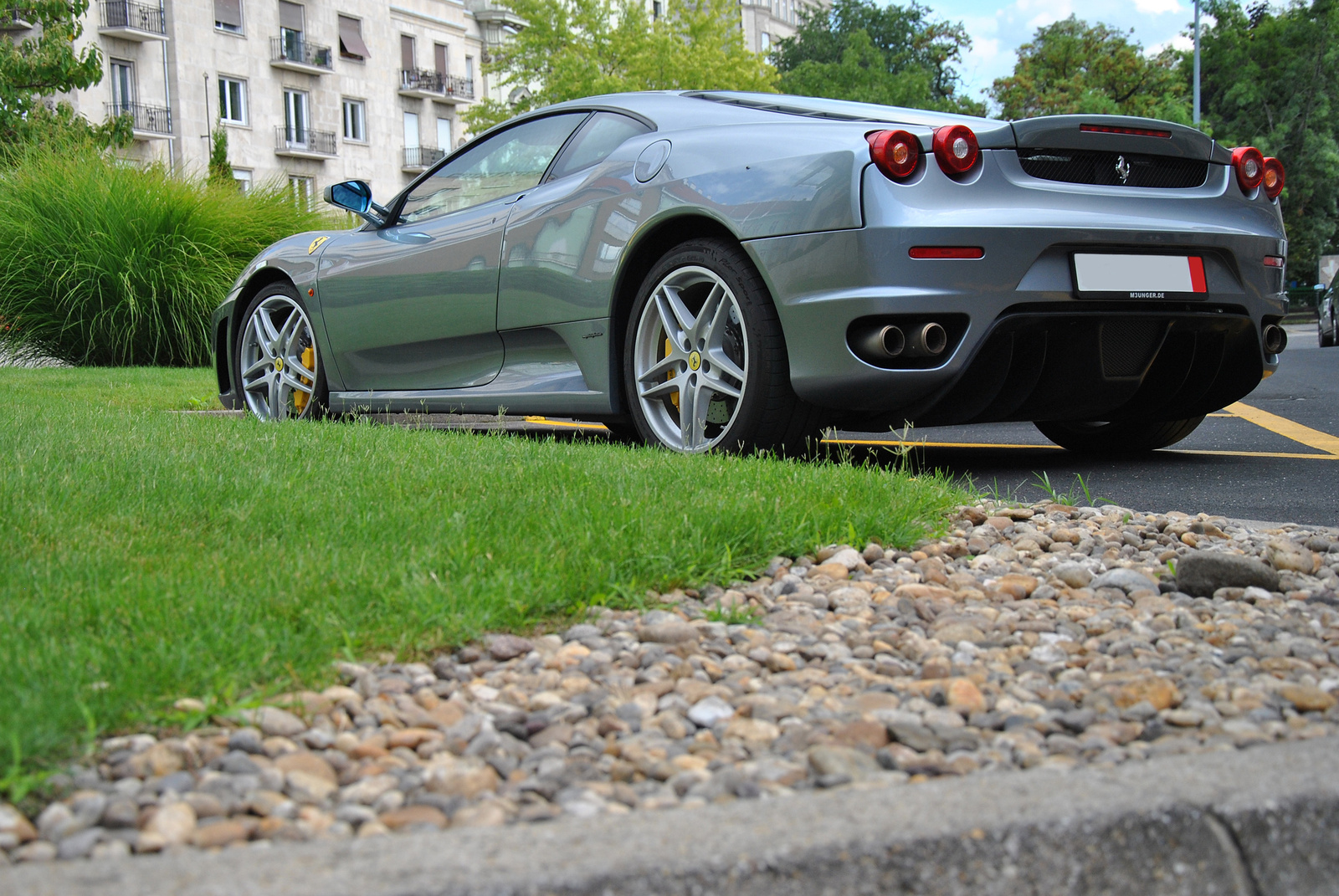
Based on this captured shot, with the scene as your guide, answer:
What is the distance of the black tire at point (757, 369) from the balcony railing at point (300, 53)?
137 feet

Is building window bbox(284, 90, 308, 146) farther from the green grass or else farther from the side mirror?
the green grass

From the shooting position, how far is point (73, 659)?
78.0 inches

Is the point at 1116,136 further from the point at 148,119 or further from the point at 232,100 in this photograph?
the point at 232,100

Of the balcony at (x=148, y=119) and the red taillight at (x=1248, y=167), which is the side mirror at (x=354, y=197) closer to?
the red taillight at (x=1248, y=167)

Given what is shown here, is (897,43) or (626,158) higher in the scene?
(897,43)

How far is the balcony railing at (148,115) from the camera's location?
37656 millimetres

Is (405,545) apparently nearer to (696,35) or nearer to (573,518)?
(573,518)

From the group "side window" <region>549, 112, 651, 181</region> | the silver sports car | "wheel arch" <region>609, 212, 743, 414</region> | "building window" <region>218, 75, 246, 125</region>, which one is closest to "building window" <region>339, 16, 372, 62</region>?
"building window" <region>218, 75, 246, 125</region>

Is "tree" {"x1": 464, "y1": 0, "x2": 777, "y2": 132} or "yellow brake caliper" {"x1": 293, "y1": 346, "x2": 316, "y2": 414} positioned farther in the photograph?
"tree" {"x1": 464, "y1": 0, "x2": 777, "y2": 132}

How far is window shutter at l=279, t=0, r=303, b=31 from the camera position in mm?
43000

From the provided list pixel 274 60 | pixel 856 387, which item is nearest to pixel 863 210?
pixel 856 387

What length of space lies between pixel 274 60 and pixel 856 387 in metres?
42.2

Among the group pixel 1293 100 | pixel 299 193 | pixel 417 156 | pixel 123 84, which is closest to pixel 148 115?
pixel 123 84

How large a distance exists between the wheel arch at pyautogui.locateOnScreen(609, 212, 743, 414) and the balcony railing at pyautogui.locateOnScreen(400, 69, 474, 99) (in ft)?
150
